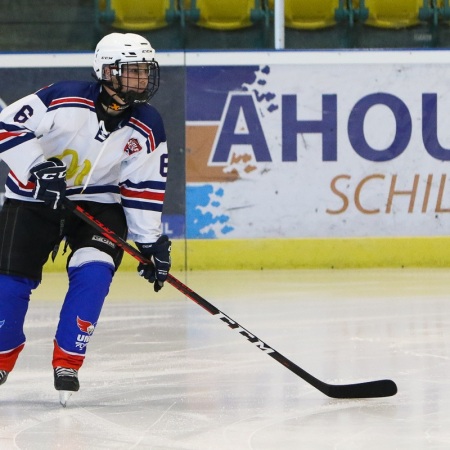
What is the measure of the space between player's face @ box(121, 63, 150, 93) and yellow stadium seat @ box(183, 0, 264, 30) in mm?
4231

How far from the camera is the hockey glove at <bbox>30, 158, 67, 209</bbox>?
3156mm

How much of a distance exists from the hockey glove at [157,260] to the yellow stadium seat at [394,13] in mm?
4460

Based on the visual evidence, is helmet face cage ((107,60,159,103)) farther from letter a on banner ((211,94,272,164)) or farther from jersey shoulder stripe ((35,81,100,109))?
letter a on banner ((211,94,272,164))

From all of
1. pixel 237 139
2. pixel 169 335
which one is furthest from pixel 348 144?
pixel 169 335

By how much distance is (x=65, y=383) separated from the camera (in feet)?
10.5

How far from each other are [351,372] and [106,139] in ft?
3.41

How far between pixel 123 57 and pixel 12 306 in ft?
2.35

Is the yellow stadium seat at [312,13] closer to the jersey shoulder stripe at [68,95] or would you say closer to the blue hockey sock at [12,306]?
the jersey shoulder stripe at [68,95]

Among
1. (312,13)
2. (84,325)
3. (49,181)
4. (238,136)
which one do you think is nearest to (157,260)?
(84,325)

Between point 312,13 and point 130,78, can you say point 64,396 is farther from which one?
point 312,13

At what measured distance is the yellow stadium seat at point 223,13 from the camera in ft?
24.5

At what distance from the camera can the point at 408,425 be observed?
2.89 meters

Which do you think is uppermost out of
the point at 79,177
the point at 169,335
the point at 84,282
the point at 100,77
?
the point at 100,77

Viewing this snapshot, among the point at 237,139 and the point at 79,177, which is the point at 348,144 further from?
the point at 79,177
